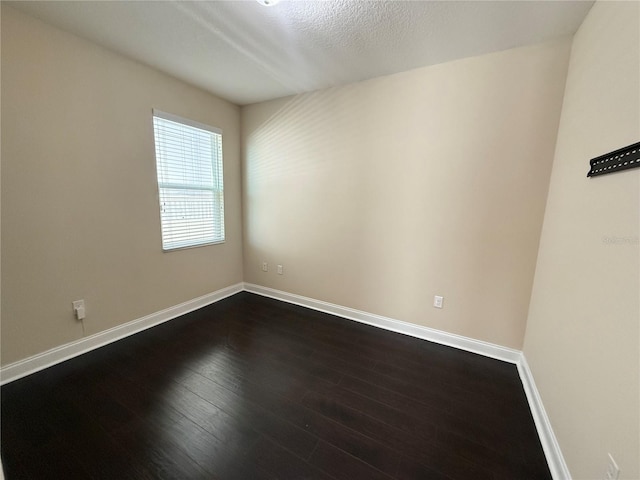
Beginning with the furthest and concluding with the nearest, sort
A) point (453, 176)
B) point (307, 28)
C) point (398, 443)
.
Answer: point (453, 176)
point (307, 28)
point (398, 443)

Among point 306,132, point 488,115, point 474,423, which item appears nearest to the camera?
point 474,423

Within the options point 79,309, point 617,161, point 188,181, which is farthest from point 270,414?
point 188,181

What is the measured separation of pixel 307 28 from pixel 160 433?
2.68 meters

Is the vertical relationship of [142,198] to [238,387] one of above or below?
above

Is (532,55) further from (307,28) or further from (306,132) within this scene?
(306,132)

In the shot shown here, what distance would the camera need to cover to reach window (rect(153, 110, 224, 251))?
2.52 metres

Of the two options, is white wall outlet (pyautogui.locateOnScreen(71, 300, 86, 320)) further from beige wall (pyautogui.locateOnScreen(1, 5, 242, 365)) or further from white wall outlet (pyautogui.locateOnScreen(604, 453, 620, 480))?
white wall outlet (pyautogui.locateOnScreen(604, 453, 620, 480))

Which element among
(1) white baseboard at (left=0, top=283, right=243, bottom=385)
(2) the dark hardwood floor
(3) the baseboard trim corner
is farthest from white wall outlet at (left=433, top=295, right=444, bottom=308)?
(1) white baseboard at (left=0, top=283, right=243, bottom=385)

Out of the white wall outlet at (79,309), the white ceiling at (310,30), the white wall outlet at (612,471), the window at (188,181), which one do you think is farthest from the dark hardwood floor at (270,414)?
the white ceiling at (310,30)

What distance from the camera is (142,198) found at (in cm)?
236

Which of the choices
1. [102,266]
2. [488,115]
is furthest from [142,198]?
[488,115]

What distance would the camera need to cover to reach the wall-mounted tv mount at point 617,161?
0.91 m

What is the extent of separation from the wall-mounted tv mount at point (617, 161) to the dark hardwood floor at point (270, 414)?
4.83ft

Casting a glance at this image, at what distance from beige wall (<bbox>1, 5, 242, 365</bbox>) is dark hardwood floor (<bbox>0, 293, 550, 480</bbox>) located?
17.0 inches
